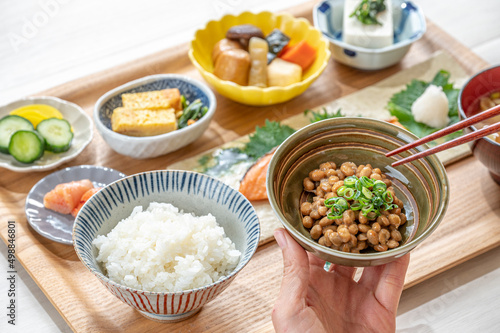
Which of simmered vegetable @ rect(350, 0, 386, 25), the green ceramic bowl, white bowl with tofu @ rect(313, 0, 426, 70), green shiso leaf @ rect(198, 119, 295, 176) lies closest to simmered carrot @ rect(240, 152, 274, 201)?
green shiso leaf @ rect(198, 119, 295, 176)

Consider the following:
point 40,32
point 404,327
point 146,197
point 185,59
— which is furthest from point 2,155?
point 404,327

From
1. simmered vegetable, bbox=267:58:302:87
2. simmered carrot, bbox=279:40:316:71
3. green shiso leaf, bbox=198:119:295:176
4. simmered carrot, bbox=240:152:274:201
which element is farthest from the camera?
simmered carrot, bbox=279:40:316:71

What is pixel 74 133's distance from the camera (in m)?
2.82

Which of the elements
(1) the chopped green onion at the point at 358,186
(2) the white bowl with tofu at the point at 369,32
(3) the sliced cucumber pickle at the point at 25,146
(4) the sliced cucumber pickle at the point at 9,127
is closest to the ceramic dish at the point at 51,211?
(3) the sliced cucumber pickle at the point at 25,146

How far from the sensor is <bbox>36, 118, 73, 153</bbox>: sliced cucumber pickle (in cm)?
268

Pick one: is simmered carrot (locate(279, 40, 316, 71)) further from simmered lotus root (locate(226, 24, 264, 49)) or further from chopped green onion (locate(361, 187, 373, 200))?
chopped green onion (locate(361, 187, 373, 200))

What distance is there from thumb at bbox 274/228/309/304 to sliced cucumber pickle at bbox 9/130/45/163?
56.0 inches

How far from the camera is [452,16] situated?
13.0 feet

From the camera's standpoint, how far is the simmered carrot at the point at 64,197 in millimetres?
2383

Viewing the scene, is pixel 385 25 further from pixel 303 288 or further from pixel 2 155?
pixel 2 155

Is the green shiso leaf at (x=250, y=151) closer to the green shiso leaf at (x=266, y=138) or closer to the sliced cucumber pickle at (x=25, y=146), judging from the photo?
the green shiso leaf at (x=266, y=138)

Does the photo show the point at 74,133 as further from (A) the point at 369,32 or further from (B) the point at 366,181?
(A) the point at 369,32

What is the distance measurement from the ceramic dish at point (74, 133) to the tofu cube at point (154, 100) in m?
0.25

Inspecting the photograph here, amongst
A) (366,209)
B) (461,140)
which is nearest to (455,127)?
(461,140)
